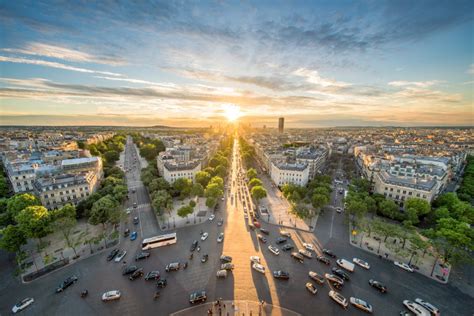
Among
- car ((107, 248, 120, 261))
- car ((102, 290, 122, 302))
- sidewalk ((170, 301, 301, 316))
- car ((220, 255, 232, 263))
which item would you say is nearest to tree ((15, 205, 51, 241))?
car ((107, 248, 120, 261))

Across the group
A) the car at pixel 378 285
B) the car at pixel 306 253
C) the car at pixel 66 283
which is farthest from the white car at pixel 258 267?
the car at pixel 66 283

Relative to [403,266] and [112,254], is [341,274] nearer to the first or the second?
[403,266]

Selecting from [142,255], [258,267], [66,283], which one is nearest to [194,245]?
[142,255]

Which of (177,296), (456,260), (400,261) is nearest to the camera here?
(177,296)

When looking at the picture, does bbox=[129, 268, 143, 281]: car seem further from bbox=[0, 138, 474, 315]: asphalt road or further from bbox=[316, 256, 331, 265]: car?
bbox=[316, 256, 331, 265]: car

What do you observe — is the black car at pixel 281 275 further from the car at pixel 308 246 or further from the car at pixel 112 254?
the car at pixel 112 254

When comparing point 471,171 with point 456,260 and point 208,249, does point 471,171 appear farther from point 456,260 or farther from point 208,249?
point 208,249

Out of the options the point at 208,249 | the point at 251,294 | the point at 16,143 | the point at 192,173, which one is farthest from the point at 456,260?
the point at 16,143
